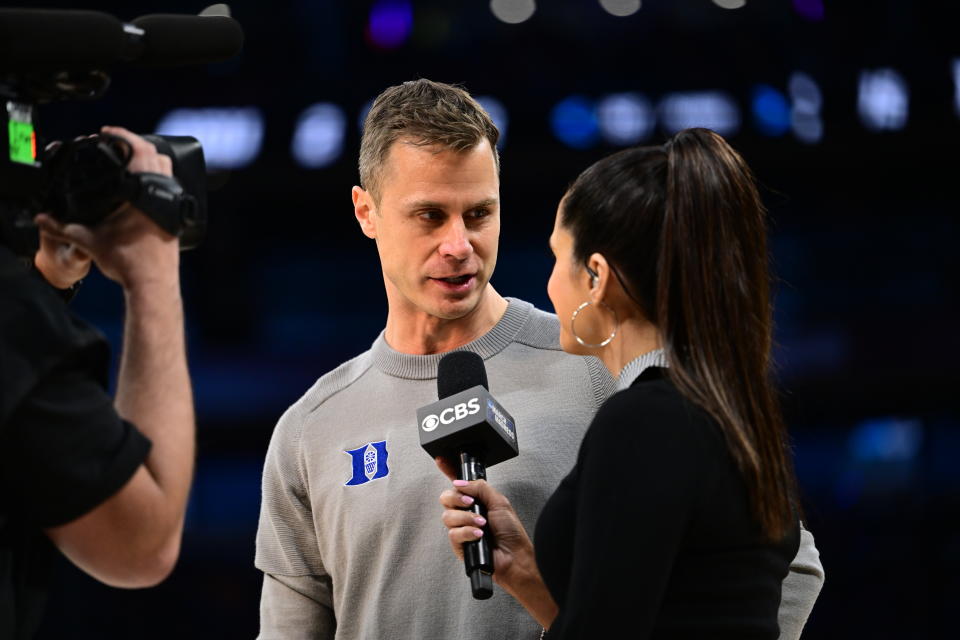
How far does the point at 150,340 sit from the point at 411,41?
5.37 metres

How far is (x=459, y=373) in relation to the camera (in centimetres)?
174

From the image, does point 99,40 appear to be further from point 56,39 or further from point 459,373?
point 459,373

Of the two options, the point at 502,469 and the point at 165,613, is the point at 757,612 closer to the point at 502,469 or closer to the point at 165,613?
the point at 502,469

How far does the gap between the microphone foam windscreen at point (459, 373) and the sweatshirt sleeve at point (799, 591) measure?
0.56 metres

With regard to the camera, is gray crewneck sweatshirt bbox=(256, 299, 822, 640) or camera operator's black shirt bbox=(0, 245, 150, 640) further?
gray crewneck sweatshirt bbox=(256, 299, 822, 640)

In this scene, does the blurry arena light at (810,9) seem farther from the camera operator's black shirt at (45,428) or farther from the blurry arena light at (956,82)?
the camera operator's black shirt at (45,428)

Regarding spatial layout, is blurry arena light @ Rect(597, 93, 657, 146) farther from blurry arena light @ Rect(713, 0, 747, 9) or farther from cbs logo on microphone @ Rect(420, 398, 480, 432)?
cbs logo on microphone @ Rect(420, 398, 480, 432)

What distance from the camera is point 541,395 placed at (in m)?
1.96

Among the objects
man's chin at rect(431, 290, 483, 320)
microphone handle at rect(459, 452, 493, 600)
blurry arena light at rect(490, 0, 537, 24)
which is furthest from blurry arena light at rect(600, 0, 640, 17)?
microphone handle at rect(459, 452, 493, 600)

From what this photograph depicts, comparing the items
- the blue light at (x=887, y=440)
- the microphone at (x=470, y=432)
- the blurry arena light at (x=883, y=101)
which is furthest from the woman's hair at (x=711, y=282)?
the blue light at (x=887, y=440)

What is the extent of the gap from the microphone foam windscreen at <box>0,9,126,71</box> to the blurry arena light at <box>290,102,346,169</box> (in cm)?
522

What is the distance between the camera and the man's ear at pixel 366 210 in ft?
7.03

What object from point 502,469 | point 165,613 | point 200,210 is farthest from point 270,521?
point 165,613

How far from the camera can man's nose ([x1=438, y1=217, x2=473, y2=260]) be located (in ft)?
6.46
